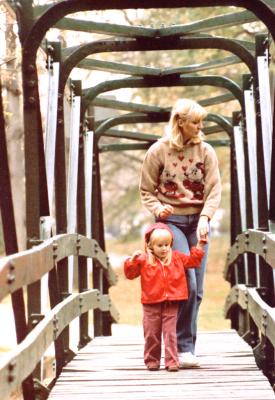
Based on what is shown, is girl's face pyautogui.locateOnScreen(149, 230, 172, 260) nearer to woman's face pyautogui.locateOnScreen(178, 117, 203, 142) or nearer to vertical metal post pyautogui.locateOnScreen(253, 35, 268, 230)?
woman's face pyautogui.locateOnScreen(178, 117, 203, 142)

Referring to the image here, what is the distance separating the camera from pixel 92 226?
10.7m

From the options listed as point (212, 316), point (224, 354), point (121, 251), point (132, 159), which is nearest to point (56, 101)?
point (224, 354)

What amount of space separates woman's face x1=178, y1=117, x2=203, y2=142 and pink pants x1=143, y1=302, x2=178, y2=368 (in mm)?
1002

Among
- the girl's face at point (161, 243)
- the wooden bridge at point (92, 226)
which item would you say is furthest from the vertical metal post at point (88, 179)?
the girl's face at point (161, 243)

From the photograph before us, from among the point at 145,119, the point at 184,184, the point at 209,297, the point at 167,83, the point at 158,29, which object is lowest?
the point at 209,297

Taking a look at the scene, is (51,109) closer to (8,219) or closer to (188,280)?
(188,280)

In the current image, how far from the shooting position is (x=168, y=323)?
615 centimetres

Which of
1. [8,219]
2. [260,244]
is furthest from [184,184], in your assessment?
[8,219]

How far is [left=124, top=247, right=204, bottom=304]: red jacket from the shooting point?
6.04 m

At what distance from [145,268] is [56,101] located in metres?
1.57

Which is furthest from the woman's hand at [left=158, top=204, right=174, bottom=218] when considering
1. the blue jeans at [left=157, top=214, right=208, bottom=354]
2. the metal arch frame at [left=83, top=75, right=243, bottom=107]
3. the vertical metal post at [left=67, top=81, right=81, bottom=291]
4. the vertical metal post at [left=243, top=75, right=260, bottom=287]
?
the metal arch frame at [left=83, top=75, right=243, bottom=107]

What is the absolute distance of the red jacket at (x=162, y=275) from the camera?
604cm

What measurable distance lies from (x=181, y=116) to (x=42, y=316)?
4.65 ft

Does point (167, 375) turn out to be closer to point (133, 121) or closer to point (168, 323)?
point (168, 323)
